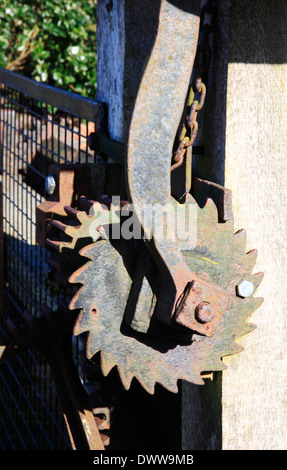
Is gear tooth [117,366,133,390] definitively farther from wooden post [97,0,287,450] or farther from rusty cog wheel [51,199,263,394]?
wooden post [97,0,287,450]

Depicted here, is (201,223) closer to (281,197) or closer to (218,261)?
(218,261)

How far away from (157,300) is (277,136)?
1.62ft

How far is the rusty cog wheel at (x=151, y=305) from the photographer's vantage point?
58.9 inches

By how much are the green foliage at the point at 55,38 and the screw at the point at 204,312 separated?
6721 mm

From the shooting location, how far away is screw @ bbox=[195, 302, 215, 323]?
1410 millimetres

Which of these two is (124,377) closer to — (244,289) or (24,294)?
(244,289)

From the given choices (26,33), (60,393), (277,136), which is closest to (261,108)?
(277,136)

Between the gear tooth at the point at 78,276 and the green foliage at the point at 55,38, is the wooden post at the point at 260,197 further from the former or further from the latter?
the green foliage at the point at 55,38

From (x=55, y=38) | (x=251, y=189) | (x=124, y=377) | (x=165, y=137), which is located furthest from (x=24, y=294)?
(x=55, y=38)

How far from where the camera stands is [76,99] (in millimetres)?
2283

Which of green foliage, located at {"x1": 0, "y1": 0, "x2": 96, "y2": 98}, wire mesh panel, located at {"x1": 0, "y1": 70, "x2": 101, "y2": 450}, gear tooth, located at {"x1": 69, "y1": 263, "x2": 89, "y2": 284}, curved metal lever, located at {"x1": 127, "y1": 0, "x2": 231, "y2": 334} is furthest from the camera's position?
green foliage, located at {"x1": 0, "y1": 0, "x2": 96, "y2": 98}

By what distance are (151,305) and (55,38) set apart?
7.00 metres

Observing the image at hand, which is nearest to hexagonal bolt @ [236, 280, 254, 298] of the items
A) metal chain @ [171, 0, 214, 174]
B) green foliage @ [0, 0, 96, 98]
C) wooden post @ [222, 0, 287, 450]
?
wooden post @ [222, 0, 287, 450]

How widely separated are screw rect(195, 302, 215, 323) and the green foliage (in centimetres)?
672
